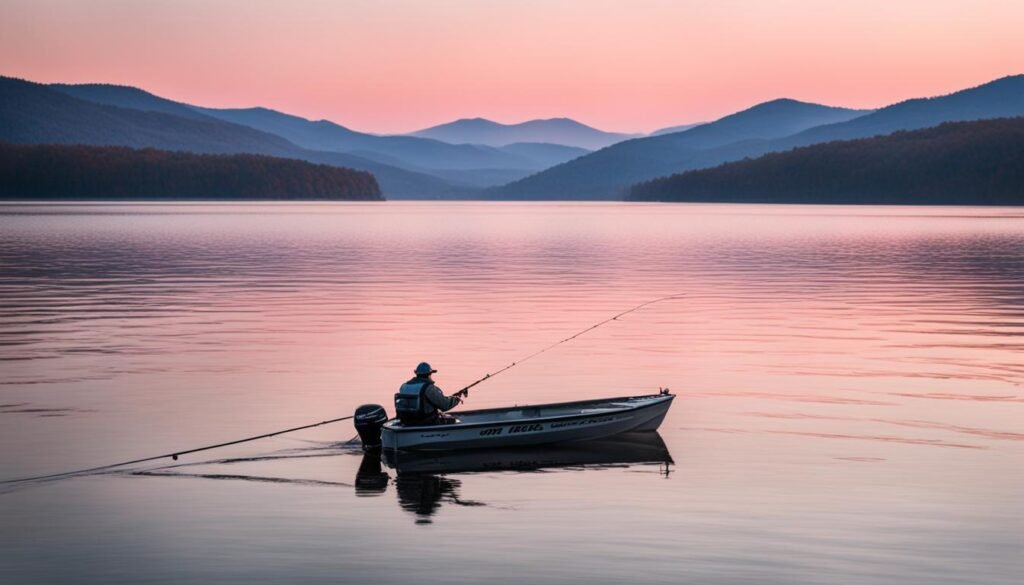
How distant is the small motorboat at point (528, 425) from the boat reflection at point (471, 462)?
23 centimetres

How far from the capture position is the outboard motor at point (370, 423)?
2386cm

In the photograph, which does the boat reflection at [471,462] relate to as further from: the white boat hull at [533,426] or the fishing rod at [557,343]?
the fishing rod at [557,343]

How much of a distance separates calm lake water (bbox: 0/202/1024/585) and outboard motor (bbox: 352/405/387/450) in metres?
0.48

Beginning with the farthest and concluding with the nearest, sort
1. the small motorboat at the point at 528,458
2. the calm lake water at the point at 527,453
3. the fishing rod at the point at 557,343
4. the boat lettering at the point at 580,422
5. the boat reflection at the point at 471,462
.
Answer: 1. the fishing rod at the point at 557,343
2. the boat lettering at the point at 580,422
3. the small motorboat at the point at 528,458
4. the boat reflection at the point at 471,462
5. the calm lake water at the point at 527,453

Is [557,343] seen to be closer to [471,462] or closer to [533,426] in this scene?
[533,426]

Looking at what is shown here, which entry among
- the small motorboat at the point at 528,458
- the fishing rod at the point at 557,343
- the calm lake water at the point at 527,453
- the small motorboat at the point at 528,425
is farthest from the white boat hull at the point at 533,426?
the fishing rod at the point at 557,343

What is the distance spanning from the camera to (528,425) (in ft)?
78.6

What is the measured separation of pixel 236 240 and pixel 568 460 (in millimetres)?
99710

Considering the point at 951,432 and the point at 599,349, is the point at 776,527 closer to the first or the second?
the point at 951,432

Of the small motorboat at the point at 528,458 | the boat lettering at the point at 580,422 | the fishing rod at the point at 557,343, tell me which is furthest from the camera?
the fishing rod at the point at 557,343

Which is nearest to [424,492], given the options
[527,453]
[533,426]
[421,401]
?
[421,401]

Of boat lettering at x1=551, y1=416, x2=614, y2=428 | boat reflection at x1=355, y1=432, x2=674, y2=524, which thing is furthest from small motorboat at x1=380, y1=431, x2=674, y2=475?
boat lettering at x1=551, y1=416, x2=614, y2=428

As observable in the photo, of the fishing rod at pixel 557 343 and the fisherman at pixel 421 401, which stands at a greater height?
the fisherman at pixel 421 401

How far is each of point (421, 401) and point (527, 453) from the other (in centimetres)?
261
